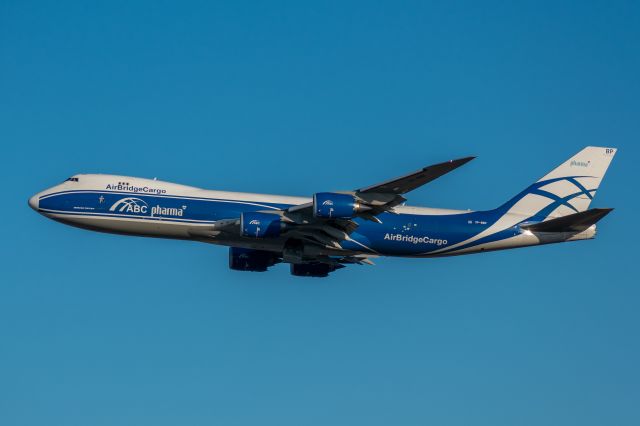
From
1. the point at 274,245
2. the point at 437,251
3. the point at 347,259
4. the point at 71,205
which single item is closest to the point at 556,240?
the point at 437,251

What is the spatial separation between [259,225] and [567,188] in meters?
20.6

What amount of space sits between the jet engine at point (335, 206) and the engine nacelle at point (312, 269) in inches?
419

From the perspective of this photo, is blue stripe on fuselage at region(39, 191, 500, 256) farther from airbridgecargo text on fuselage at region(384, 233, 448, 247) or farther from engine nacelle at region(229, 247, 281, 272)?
engine nacelle at region(229, 247, 281, 272)

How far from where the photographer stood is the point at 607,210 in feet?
178

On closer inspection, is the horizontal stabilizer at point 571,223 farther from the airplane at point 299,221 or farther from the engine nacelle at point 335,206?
the engine nacelle at point 335,206

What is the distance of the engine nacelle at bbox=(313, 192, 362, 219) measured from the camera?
172 feet

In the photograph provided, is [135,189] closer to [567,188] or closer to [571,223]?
[571,223]

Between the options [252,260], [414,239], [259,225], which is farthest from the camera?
[252,260]

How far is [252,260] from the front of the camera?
62.2 metres

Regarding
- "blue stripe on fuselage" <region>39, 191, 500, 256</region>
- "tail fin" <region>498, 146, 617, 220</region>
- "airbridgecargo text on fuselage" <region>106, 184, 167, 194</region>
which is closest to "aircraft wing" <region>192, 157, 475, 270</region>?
"blue stripe on fuselage" <region>39, 191, 500, 256</region>

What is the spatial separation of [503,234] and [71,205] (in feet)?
84.1

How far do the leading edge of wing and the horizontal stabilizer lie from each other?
11.1 m

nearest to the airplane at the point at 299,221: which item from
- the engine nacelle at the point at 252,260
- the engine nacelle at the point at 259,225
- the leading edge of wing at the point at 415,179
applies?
the engine nacelle at the point at 259,225

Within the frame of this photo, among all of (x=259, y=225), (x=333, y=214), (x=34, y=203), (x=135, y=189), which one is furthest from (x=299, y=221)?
(x=34, y=203)
